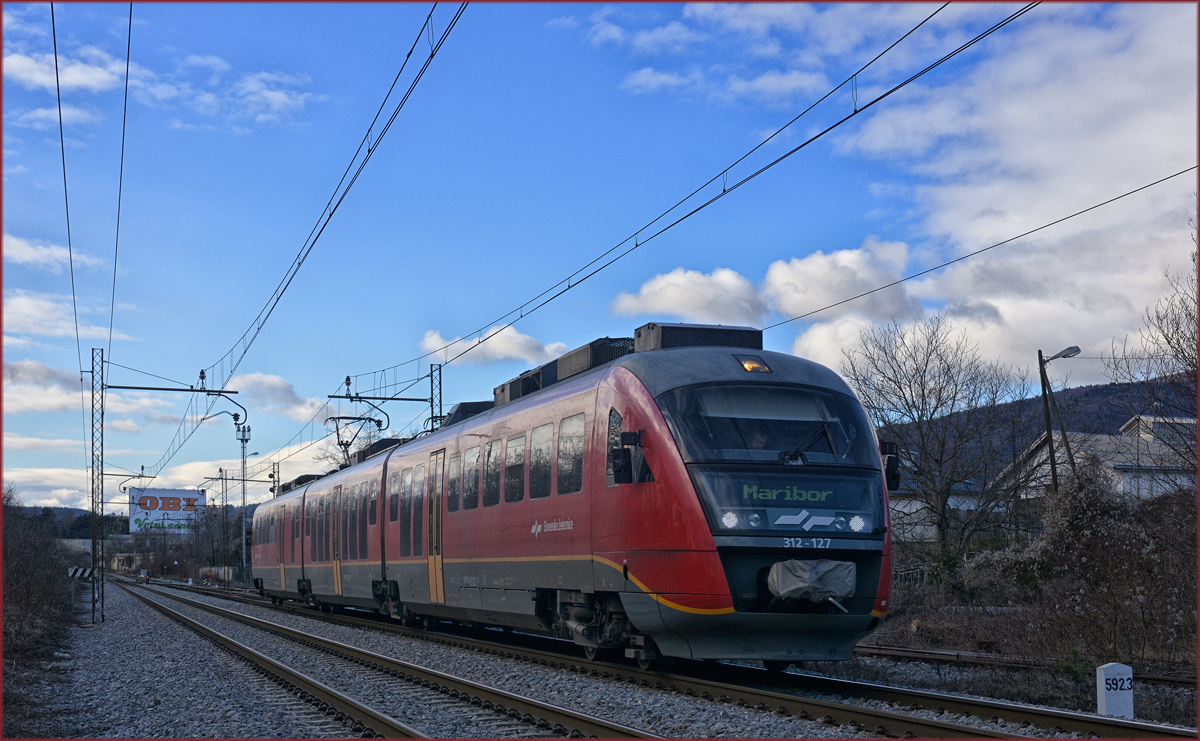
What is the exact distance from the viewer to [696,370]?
11.6 metres

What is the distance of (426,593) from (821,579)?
978 cm

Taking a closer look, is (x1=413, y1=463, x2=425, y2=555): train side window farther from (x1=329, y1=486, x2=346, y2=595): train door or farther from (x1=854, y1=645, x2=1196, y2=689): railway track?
(x1=854, y1=645, x2=1196, y2=689): railway track

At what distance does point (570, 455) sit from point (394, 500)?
854 cm

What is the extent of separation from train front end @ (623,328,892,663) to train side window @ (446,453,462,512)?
608cm

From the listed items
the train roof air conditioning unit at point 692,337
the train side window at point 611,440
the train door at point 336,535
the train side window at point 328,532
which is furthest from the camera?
the train side window at point 328,532

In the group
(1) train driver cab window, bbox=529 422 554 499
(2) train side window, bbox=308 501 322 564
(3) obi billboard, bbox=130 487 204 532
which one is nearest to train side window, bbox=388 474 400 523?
(1) train driver cab window, bbox=529 422 554 499

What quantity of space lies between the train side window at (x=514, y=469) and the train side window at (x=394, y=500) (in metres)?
5.96

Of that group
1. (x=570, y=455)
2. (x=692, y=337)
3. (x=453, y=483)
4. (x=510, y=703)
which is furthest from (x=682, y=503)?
(x=453, y=483)

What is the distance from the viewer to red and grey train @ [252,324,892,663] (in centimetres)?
1045

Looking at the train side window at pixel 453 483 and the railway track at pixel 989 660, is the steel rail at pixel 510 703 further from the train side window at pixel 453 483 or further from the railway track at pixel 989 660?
the railway track at pixel 989 660

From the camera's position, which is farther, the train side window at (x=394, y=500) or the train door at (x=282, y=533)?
the train door at (x=282, y=533)

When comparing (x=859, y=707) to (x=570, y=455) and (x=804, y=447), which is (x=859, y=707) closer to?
(x=804, y=447)

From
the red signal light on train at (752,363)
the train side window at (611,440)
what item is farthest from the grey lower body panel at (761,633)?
the red signal light on train at (752,363)

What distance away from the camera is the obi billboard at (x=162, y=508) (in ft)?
391
